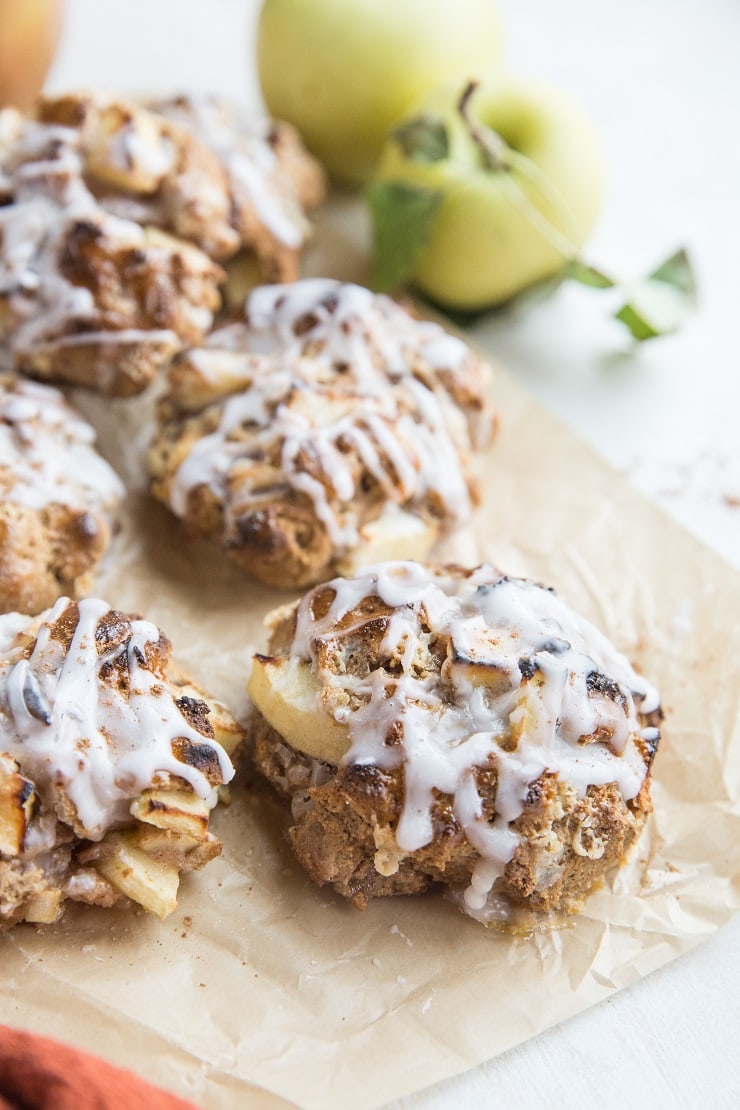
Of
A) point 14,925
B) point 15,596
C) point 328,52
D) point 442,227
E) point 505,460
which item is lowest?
point 14,925

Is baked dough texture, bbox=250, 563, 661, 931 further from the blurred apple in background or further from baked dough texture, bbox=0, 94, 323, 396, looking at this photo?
the blurred apple in background

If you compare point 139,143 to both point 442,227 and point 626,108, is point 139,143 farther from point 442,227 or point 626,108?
point 626,108

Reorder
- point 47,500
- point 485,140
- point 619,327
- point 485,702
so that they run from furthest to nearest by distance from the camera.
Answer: point 619,327, point 485,140, point 47,500, point 485,702

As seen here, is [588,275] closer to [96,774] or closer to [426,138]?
[426,138]

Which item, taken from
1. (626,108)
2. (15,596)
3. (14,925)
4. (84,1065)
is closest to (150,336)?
(15,596)

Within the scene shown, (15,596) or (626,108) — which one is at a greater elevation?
(626,108)

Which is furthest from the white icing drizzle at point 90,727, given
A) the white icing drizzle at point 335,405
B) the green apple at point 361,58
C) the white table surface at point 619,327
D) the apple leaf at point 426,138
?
the green apple at point 361,58

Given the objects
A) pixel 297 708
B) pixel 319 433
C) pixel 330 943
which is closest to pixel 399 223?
pixel 319 433
